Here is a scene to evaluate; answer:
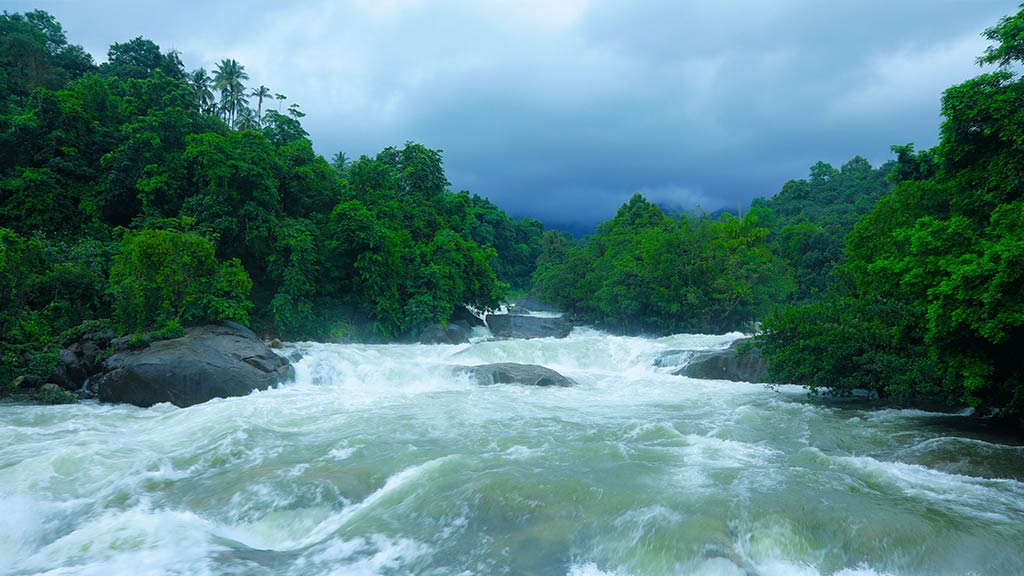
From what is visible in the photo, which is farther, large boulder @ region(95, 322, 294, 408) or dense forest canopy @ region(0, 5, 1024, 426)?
large boulder @ region(95, 322, 294, 408)

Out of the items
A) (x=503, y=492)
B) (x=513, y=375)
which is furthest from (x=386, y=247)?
(x=503, y=492)

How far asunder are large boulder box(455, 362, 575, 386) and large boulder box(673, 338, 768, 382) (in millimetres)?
4024

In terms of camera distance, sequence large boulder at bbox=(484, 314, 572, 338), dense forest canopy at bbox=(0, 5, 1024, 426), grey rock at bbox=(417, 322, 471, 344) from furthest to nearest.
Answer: large boulder at bbox=(484, 314, 572, 338), grey rock at bbox=(417, 322, 471, 344), dense forest canopy at bbox=(0, 5, 1024, 426)

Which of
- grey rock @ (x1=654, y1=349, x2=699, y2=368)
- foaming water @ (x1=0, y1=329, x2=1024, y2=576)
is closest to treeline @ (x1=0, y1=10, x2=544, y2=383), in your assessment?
foaming water @ (x1=0, y1=329, x2=1024, y2=576)

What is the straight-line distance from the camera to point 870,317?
11820 millimetres

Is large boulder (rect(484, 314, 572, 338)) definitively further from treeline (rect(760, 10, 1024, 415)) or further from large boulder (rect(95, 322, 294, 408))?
treeline (rect(760, 10, 1024, 415))

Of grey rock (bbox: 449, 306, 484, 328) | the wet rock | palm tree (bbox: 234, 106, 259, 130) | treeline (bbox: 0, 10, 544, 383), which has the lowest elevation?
the wet rock

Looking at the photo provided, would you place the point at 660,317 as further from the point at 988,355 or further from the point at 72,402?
the point at 72,402

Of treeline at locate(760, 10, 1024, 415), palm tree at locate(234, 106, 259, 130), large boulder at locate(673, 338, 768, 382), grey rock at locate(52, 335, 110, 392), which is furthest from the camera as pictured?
palm tree at locate(234, 106, 259, 130)

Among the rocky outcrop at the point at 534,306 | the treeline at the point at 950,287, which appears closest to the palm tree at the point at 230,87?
the rocky outcrop at the point at 534,306

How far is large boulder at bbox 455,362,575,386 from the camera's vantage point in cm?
1515

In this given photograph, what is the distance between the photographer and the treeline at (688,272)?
28.4 metres

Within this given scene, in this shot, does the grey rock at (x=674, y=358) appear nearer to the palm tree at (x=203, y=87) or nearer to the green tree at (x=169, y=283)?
the green tree at (x=169, y=283)

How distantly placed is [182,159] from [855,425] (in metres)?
23.3
